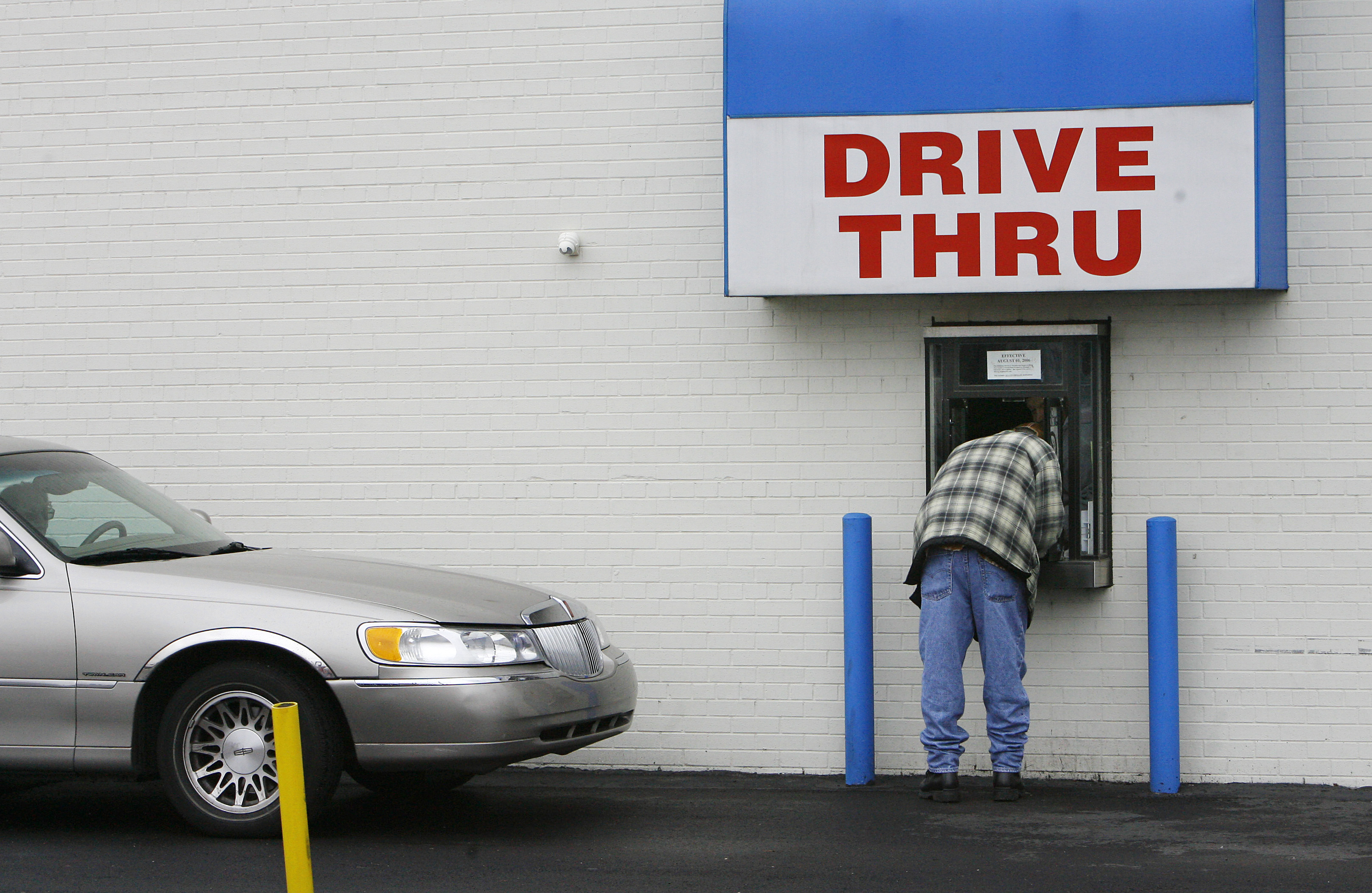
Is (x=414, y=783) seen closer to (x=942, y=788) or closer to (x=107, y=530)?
(x=107, y=530)

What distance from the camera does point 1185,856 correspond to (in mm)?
5523

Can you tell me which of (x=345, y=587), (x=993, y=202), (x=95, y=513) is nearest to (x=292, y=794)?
(x=345, y=587)

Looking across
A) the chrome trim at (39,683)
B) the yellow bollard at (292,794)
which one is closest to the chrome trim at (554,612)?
the chrome trim at (39,683)

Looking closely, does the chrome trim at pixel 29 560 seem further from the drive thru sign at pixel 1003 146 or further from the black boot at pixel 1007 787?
the black boot at pixel 1007 787

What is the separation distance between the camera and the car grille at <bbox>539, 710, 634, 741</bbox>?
5.66 m

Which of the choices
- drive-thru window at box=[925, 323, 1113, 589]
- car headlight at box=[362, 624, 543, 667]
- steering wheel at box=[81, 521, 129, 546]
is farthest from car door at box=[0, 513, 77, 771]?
drive-thru window at box=[925, 323, 1113, 589]

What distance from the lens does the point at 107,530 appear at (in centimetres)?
632

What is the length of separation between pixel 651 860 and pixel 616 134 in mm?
3885

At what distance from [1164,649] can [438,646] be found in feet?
11.1

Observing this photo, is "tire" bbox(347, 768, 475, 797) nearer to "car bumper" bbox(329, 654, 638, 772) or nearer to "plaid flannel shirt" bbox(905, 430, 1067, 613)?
"car bumper" bbox(329, 654, 638, 772)

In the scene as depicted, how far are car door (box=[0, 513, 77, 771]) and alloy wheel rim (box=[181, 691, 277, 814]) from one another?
465mm

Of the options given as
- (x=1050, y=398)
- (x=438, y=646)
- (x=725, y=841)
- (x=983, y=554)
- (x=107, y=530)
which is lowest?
(x=725, y=841)

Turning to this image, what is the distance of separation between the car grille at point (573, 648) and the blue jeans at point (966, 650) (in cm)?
155

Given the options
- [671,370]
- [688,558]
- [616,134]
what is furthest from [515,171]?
[688,558]
